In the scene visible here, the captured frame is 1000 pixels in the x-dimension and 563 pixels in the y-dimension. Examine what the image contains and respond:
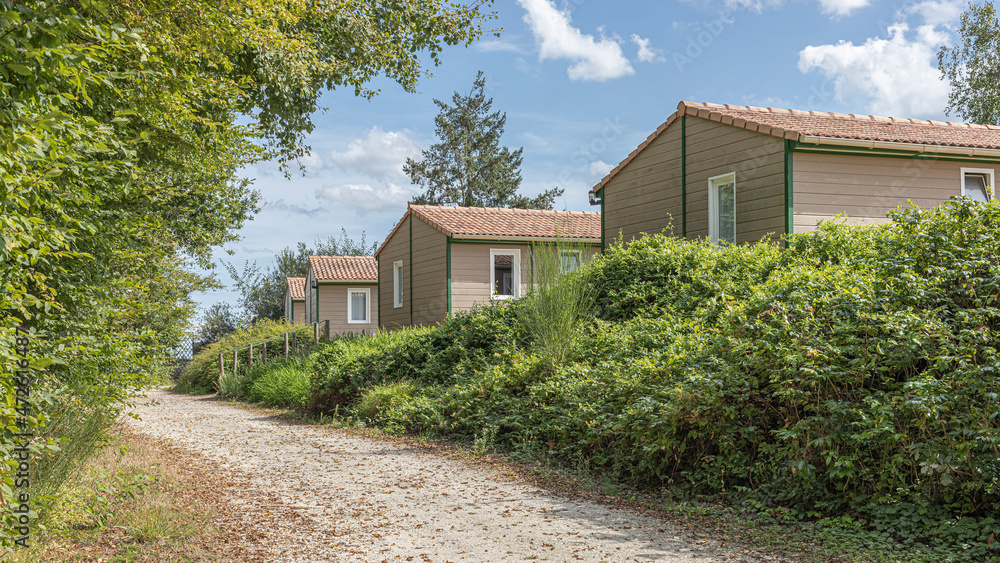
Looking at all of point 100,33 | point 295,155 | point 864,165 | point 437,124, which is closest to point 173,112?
point 100,33

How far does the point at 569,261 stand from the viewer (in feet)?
31.1

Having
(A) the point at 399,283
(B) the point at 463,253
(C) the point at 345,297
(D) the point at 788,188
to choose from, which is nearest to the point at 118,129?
(D) the point at 788,188

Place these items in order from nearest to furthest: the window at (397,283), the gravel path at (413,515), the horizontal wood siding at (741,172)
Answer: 1. the gravel path at (413,515)
2. the horizontal wood siding at (741,172)
3. the window at (397,283)

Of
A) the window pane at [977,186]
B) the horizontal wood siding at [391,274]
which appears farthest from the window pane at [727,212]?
the horizontal wood siding at [391,274]

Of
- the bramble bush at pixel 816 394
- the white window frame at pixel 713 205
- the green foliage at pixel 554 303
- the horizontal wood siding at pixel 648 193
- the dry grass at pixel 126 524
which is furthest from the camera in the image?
the horizontal wood siding at pixel 648 193

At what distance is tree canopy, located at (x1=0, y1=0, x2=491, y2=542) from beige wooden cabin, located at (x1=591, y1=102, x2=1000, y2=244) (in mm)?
4877

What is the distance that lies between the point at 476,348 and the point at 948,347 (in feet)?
24.6

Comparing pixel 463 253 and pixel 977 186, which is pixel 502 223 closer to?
pixel 463 253

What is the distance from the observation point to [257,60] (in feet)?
31.8

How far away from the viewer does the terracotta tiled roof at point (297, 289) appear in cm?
3762

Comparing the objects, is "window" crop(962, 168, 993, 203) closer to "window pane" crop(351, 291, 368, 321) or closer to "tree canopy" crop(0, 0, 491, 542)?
"tree canopy" crop(0, 0, 491, 542)

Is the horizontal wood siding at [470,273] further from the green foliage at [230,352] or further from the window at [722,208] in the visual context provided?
the window at [722,208]

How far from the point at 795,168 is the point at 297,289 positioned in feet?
102

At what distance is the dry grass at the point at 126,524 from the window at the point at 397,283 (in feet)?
52.2
